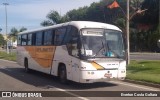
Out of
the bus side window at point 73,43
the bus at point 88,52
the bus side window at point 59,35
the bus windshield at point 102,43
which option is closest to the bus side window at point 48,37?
the bus at point 88,52

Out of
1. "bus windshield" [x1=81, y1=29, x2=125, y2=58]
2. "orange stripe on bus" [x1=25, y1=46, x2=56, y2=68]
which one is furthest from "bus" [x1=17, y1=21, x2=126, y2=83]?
"orange stripe on bus" [x1=25, y1=46, x2=56, y2=68]

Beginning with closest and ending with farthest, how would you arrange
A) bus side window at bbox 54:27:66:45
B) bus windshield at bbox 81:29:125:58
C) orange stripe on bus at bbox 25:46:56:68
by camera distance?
bus windshield at bbox 81:29:125:58, bus side window at bbox 54:27:66:45, orange stripe on bus at bbox 25:46:56:68

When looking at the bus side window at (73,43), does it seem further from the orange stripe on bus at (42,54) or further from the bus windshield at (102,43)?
the orange stripe on bus at (42,54)

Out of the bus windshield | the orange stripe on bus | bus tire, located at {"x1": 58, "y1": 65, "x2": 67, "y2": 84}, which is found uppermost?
the bus windshield

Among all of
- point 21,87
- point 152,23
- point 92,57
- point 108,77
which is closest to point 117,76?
point 108,77

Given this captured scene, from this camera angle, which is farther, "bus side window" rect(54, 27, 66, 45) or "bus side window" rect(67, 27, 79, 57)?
"bus side window" rect(54, 27, 66, 45)

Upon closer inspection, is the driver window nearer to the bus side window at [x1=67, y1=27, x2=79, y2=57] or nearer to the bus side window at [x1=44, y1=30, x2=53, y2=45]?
the bus side window at [x1=67, y1=27, x2=79, y2=57]

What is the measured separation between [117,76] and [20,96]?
459 centimetres

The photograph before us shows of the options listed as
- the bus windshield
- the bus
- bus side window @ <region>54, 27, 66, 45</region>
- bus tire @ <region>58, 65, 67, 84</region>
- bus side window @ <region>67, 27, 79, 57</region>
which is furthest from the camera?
bus side window @ <region>54, 27, 66, 45</region>

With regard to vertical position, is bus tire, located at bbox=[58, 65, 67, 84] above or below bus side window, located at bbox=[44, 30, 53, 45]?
below

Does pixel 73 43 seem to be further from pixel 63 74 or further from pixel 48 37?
pixel 48 37

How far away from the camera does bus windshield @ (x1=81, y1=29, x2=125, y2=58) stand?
1541 cm

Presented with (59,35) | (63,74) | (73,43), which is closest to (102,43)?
(73,43)

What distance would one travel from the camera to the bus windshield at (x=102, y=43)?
50.6 feet
